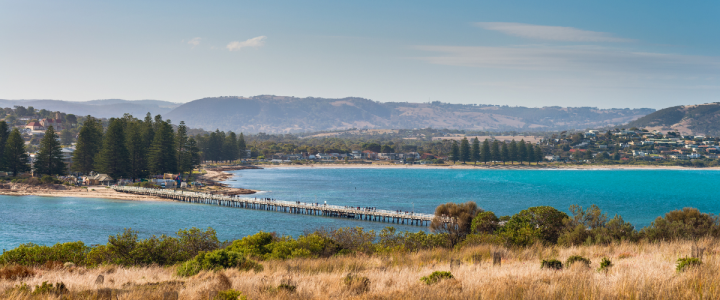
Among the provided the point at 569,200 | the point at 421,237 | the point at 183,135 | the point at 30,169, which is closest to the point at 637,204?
the point at 569,200

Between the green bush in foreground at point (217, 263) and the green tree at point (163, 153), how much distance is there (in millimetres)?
76136

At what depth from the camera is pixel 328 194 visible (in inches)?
3238

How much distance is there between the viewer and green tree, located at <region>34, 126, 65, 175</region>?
76625mm

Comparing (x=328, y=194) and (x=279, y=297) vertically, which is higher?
(x=279, y=297)

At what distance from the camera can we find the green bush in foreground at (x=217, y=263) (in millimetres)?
15012

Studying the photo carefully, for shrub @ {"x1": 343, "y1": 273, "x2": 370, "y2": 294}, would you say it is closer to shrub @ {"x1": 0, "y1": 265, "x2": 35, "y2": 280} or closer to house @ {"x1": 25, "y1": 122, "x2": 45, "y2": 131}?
shrub @ {"x1": 0, "y1": 265, "x2": 35, "y2": 280}

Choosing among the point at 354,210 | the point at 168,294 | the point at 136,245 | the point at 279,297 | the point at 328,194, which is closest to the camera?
the point at 279,297

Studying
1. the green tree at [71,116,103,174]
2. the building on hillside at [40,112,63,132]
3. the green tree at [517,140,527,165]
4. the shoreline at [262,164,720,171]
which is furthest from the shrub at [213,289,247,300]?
the building on hillside at [40,112,63,132]

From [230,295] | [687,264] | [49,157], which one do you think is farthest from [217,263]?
[49,157]

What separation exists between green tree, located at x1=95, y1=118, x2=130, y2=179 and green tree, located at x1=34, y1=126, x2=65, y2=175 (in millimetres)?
5490

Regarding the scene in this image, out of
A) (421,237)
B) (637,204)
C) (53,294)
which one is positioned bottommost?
(637,204)

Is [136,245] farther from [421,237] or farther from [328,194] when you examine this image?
[328,194]

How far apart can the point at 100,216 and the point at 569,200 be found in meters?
67.9

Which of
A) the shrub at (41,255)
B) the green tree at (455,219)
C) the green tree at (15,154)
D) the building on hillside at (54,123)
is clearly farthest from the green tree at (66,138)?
the shrub at (41,255)
